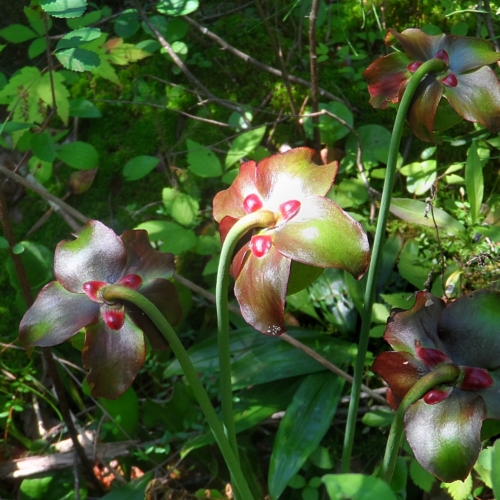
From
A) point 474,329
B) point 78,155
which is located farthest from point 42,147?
point 474,329

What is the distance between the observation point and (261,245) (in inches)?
26.0

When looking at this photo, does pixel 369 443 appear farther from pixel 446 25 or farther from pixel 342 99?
pixel 446 25

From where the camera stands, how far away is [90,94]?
1.91 metres

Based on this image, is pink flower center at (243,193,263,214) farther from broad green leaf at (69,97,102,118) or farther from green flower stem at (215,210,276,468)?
broad green leaf at (69,97,102,118)

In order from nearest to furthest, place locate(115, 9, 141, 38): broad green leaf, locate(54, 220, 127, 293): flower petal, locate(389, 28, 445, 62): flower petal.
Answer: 1. locate(54, 220, 127, 293): flower petal
2. locate(389, 28, 445, 62): flower petal
3. locate(115, 9, 141, 38): broad green leaf

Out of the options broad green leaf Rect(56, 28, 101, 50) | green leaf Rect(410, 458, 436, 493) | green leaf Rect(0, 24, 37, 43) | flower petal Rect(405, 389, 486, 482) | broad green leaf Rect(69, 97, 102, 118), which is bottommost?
green leaf Rect(410, 458, 436, 493)

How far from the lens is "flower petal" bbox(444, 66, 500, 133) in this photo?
80 centimetres

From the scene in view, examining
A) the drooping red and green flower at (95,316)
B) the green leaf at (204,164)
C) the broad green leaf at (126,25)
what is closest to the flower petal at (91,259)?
the drooping red and green flower at (95,316)

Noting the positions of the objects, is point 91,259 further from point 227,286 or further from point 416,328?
point 416,328

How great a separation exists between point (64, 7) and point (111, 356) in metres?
0.57

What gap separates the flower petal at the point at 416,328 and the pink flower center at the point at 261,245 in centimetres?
22

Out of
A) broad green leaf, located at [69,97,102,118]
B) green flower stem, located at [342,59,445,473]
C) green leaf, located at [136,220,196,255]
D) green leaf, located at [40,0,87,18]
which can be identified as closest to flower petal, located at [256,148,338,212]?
green flower stem, located at [342,59,445,473]

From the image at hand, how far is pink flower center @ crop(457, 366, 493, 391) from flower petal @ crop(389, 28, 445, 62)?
17.7 inches

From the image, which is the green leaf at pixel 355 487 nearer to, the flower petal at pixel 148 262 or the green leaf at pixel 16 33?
the flower petal at pixel 148 262
